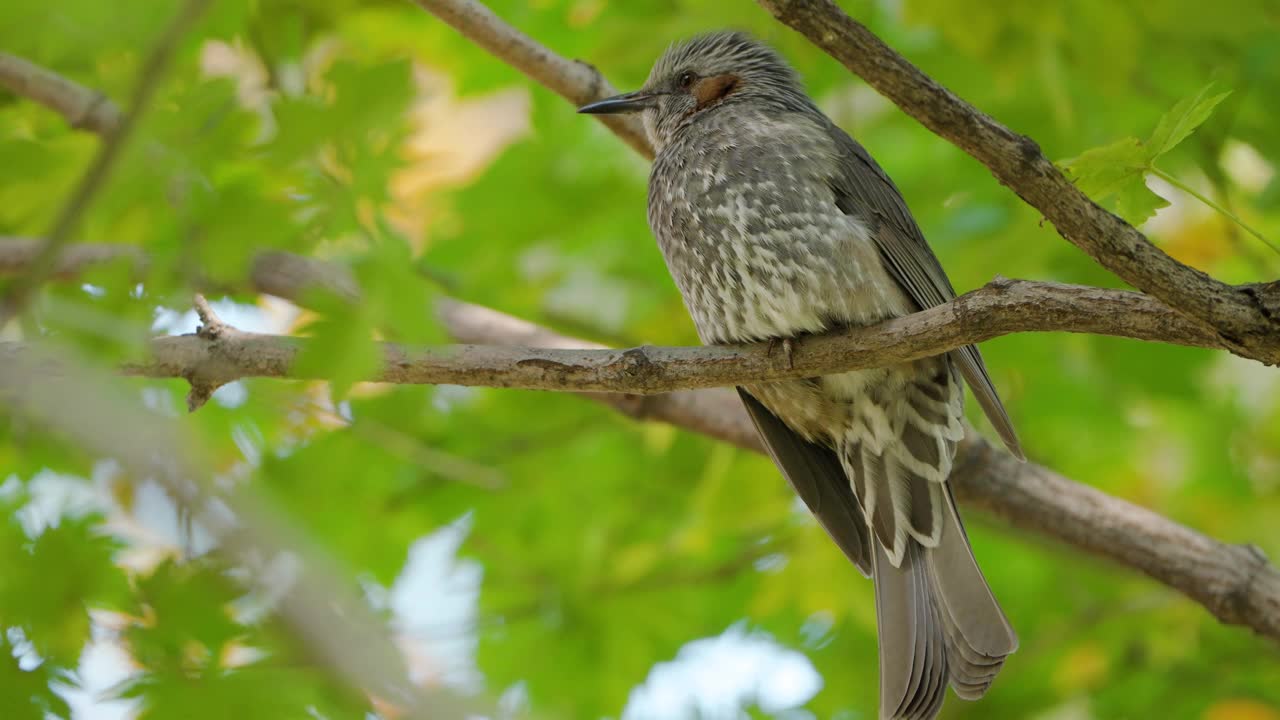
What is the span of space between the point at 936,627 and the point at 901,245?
3.18 feet

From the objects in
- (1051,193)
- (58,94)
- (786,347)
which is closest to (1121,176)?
(1051,193)

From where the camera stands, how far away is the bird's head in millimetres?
3531

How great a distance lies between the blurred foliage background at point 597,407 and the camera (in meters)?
2.32

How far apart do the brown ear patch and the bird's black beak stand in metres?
0.17

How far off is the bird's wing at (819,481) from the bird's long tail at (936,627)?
0.08 m

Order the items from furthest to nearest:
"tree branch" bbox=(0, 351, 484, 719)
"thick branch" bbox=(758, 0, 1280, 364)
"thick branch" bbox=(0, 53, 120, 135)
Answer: "thick branch" bbox=(0, 53, 120, 135) < "thick branch" bbox=(758, 0, 1280, 364) < "tree branch" bbox=(0, 351, 484, 719)

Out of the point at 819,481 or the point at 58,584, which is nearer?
the point at 58,584

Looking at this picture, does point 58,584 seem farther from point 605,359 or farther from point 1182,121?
point 1182,121

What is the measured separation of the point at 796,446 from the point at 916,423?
33cm

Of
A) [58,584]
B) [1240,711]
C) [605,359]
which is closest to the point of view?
[58,584]

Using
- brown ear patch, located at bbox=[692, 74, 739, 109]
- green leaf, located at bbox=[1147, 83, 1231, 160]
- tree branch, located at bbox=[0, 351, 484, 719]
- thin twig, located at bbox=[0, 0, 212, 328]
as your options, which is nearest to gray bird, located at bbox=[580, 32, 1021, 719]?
brown ear patch, located at bbox=[692, 74, 739, 109]

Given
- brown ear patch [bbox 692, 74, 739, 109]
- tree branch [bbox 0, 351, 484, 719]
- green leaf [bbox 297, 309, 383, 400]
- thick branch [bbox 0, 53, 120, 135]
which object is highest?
brown ear patch [bbox 692, 74, 739, 109]

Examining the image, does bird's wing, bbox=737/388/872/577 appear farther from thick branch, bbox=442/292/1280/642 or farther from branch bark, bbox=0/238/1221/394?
branch bark, bbox=0/238/1221/394

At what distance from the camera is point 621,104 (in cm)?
324
